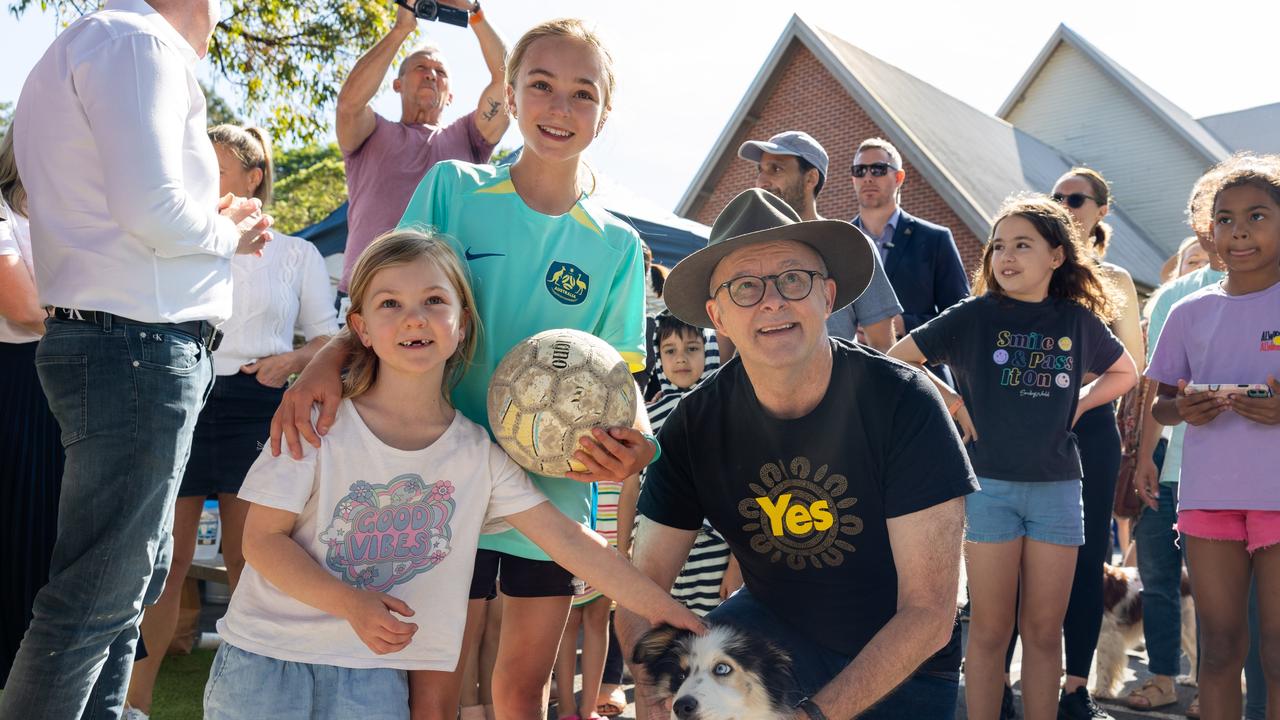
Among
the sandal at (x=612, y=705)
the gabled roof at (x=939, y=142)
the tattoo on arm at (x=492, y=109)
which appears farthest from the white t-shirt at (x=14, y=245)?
the gabled roof at (x=939, y=142)

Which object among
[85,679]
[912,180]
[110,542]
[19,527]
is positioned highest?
[912,180]

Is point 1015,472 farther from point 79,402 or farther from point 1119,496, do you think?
point 79,402

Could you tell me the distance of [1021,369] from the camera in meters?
4.23

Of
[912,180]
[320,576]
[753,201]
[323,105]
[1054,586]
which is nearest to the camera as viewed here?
[320,576]

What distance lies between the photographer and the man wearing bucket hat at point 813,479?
104 inches

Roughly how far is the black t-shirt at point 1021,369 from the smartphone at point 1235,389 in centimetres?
48

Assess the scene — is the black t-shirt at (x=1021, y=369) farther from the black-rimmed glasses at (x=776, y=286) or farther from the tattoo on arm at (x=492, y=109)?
the tattoo on arm at (x=492, y=109)

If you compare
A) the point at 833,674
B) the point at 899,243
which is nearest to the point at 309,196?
the point at 899,243

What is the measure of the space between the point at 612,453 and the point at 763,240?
78cm

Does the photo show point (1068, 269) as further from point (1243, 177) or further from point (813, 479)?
point (813, 479)

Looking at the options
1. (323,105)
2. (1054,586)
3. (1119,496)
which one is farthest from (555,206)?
(323,105)

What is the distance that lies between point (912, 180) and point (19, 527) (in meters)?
21.2

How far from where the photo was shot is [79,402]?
2.71 m

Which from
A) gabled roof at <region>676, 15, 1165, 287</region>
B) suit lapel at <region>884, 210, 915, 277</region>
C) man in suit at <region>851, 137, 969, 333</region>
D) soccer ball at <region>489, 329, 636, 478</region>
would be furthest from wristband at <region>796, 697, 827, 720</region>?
gabled roof at <region>676, 15, 1165, 287</region>
